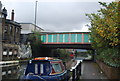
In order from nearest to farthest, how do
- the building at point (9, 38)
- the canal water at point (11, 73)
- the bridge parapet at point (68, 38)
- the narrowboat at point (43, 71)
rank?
the narrowboat at point (43, 71), the canal water at point (11, 73), the building at point (9, 38), the bridge parapet at point (68, 38)

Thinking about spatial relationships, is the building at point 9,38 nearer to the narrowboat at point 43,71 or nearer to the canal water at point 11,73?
the canal water at point 11,73

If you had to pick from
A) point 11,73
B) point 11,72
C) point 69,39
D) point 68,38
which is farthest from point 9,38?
point 11,73

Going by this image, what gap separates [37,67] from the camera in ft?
24.1

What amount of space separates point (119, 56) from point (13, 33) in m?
37.4

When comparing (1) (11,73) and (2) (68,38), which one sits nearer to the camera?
(1) (11,73)

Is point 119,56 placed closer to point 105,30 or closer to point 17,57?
point 105,30

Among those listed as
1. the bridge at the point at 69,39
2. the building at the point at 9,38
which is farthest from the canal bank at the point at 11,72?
the bridge at the point at 69,39

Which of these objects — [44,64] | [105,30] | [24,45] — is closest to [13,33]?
[24,45]

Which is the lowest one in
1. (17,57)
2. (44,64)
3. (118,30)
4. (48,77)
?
(17,57)

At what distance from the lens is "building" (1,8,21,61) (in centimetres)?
3466

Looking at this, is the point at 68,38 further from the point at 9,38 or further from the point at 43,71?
the point at 43,71

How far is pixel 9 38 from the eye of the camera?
42812mm

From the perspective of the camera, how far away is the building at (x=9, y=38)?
34.7 meters

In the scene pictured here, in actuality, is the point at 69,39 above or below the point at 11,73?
above
